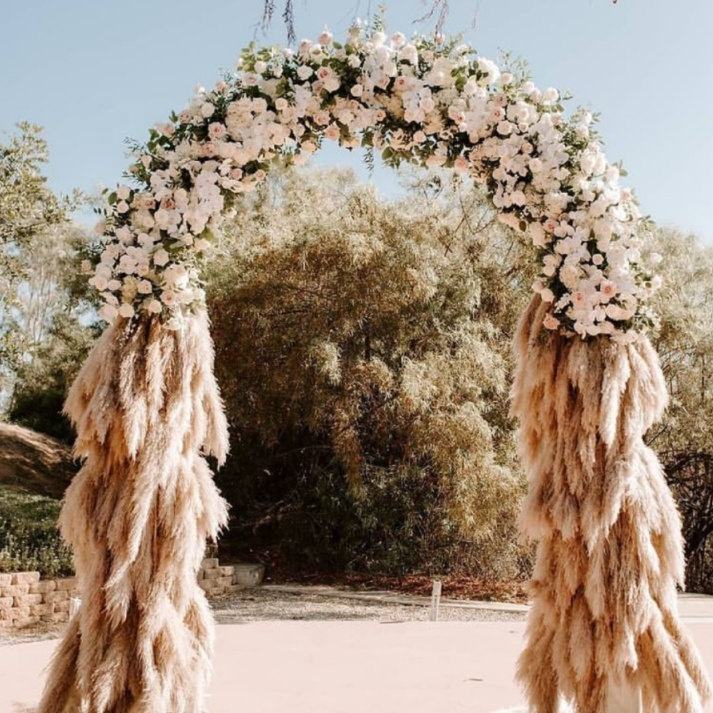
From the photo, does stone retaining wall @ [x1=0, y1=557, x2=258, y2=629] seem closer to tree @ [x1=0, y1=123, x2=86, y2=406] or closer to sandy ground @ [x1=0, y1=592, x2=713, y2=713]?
sandy ground @ [x1=0, y1=592, x2=713, y2=713]

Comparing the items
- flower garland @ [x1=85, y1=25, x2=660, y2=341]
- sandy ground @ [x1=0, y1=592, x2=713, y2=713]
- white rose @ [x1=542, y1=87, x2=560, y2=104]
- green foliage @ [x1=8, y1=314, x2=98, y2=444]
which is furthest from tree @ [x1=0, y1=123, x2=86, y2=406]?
white rose @ [x1=542, y1=87, x2=560, y2=104]

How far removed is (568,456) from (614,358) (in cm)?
49

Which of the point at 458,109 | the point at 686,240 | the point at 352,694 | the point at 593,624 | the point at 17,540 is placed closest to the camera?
the point at 593,624

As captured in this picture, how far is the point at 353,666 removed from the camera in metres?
5.54

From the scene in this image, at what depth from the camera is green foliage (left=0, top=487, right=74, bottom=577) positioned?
343 inches

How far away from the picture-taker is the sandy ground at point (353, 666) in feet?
14.8

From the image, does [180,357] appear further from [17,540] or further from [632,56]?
Result: [17,540]

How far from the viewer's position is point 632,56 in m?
4.79

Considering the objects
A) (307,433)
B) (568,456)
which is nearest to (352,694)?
(568,456)

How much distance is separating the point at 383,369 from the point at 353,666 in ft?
16.3

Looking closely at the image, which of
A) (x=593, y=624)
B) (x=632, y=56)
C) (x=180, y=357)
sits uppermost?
(x=632, y=56)

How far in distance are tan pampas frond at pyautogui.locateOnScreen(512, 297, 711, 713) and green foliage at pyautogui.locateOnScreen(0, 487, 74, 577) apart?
5627 mm

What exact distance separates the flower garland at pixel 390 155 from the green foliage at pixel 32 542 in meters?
5.06

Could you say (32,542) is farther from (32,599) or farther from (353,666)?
(353,666)
